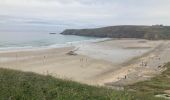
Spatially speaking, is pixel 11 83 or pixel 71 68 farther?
pixel 71 68

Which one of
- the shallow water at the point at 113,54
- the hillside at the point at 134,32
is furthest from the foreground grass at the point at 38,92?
the hillside at the point at 134,32

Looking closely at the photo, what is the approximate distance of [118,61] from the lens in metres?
48.6

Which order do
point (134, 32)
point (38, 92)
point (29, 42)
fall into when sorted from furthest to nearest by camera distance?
point (134, 32) → point (29, 42) → point (38, 92)

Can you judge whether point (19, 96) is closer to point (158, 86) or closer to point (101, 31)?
point (158, 86)

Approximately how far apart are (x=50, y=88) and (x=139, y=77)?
963 inches

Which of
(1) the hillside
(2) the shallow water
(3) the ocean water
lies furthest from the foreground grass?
(1) the hillside

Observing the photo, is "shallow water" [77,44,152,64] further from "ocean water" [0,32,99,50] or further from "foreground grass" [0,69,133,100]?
"foreground grass" [0,69,133,100]

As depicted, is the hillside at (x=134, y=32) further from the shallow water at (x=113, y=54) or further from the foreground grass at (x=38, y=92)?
the foreground grass at (x=38, y=92)

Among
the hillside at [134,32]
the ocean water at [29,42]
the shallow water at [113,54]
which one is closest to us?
the shallow water at [113,54]

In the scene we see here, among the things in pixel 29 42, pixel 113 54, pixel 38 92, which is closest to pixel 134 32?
pixel 29 42

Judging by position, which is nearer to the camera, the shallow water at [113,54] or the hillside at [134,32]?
the shallow water at [113,54]

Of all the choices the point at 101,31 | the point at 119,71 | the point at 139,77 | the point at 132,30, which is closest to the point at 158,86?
the point at 139,77

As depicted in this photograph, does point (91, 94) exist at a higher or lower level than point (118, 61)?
higher

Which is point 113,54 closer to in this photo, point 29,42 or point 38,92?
point 29,42
